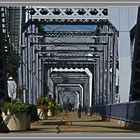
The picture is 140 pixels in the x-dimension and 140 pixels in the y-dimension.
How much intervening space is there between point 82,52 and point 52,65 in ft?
Answer: 29.0

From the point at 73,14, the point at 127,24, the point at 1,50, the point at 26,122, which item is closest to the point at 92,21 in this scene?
the point at 73,14

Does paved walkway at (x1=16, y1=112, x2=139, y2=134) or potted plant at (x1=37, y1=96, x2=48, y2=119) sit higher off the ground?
potted plant at (x1=37, y1=96, x2=48, y2=119)

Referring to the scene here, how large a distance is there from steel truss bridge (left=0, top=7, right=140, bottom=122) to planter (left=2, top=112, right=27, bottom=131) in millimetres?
3844

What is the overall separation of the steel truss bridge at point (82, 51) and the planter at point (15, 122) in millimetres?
3844

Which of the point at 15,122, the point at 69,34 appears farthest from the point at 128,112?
the point at 69,34

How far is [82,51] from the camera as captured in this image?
55.7m

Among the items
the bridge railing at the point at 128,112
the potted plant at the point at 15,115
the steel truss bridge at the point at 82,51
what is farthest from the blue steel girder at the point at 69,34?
the potted plant at the point at 15,115

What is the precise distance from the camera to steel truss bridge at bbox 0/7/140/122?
1067 inches

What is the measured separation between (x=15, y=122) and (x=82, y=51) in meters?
39.7

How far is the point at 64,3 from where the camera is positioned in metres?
7.35

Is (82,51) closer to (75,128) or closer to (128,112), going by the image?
(128,112)

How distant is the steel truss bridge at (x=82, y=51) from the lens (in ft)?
88.9

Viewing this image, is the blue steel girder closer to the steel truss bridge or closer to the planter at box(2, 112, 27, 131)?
the steel truss bridge

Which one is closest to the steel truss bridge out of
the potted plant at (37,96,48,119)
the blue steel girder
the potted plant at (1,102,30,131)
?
the blue steel girder
